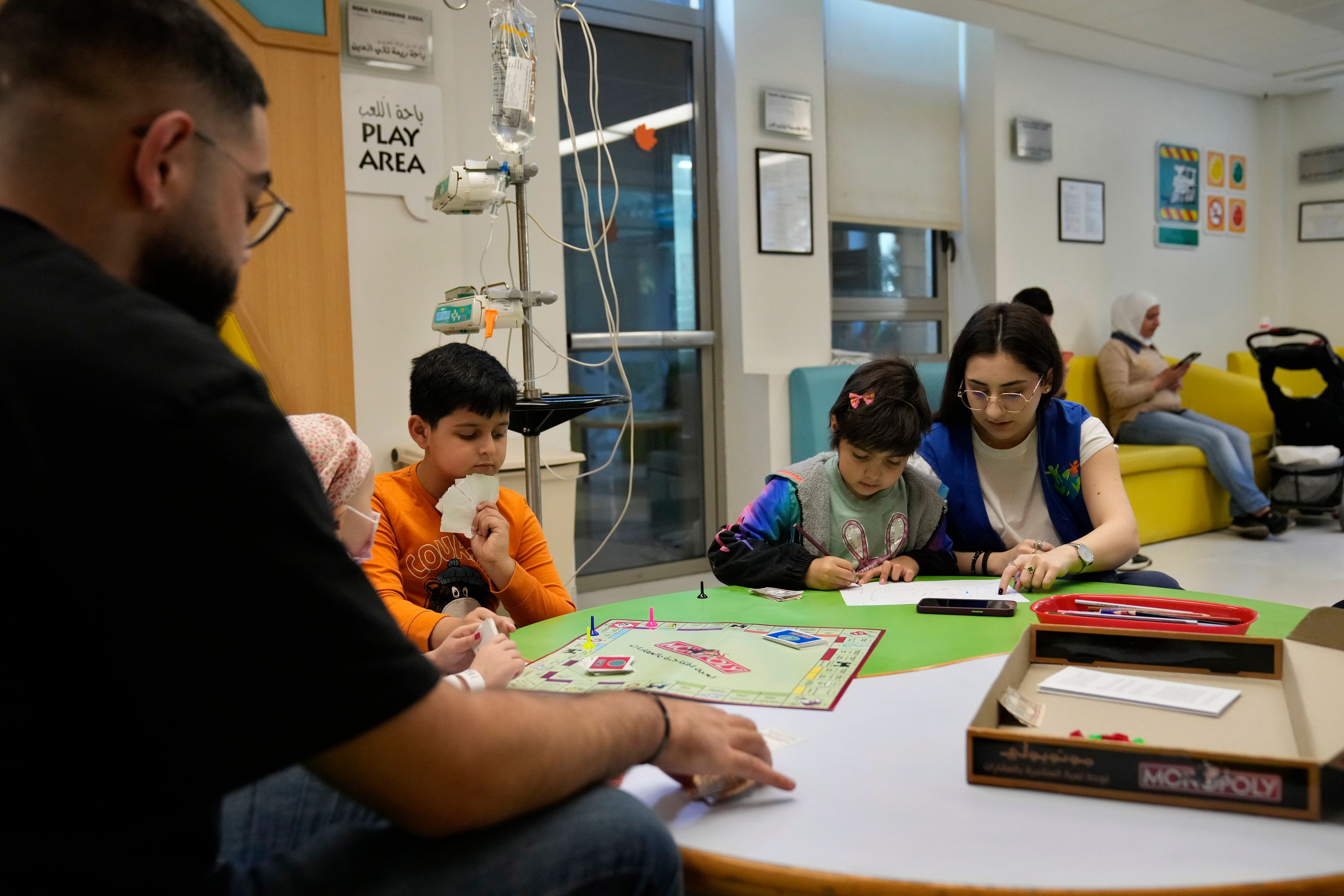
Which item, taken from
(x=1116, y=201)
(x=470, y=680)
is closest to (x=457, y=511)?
(x=470, y=680)

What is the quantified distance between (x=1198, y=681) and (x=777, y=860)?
64 cm

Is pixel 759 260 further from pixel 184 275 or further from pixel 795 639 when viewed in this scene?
pixel 184 275

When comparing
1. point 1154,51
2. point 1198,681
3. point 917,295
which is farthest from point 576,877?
point 1154,51

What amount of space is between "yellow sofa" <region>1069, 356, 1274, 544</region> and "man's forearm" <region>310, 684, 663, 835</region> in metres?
4.05

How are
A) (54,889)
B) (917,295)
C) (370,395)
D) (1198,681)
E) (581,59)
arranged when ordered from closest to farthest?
1. (54,889)
2. (1198,681)
3. (370,395)
4. (581,59)
5. (917,295)

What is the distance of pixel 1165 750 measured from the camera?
81cm

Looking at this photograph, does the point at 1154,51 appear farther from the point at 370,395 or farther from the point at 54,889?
the point at 54,889

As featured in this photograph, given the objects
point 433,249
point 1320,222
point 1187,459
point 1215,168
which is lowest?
point 1187,459

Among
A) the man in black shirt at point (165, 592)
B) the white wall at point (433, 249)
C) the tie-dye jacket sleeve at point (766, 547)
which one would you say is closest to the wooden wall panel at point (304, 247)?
the white wall at point (433, 249)

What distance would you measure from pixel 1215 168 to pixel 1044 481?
19.2 ft

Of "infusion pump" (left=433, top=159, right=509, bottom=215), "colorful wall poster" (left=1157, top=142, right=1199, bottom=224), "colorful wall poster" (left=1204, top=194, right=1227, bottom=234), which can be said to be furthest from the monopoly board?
"colorful wall poster" (left=1204, top=194, right=1227, bottom=234)

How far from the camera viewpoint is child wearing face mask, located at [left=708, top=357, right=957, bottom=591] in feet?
5.78

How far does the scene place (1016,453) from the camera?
6.75 feet

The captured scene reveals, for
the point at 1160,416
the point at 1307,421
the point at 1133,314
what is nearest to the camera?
the point at 1160,416
